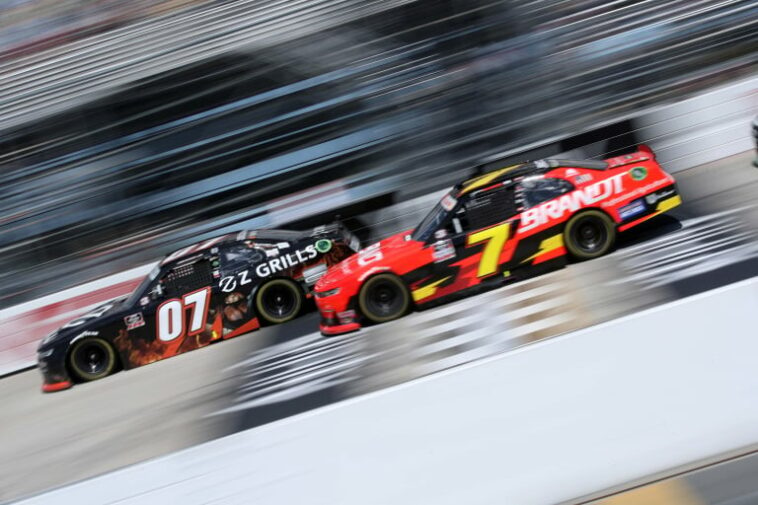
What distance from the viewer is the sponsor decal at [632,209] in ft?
26.3

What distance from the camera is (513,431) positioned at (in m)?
4.21

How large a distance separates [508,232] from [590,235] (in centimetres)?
84

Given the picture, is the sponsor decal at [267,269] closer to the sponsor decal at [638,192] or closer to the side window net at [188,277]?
the side window net at [188,277]

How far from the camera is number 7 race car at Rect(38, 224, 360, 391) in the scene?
9062 mm

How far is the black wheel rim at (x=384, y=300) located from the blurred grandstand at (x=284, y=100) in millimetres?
2959

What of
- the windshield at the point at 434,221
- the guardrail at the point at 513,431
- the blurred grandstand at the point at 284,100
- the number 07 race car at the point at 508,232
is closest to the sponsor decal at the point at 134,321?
the number 07 race car at the point at 508,232

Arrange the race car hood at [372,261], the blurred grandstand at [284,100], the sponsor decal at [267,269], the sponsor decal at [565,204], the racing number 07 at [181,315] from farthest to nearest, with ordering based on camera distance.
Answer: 1. the blurred grandstand at [284,100]
2. the racing number 07 at [181,315]
3. the sponsor decal at [267,269]
4. the race car hood at [372,261]
5. the sponsor decal at [565,204]

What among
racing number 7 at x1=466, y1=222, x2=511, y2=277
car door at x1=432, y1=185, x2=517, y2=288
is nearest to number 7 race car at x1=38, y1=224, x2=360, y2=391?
car door at x1=432, y1=185, x2=517, y2=288

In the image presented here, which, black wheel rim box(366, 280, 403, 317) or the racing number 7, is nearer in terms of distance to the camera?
the racing number 7

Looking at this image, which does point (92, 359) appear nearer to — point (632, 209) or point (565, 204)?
point (565, 204)

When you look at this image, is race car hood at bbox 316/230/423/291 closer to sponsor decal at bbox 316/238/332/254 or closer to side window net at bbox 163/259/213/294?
sponsor decal at bbox 316/238/332/254

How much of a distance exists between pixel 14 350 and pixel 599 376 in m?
8.59

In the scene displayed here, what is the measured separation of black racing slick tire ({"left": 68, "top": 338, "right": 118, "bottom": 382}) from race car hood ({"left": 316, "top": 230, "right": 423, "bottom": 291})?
266cm

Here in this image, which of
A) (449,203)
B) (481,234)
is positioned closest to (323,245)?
(449,203)
